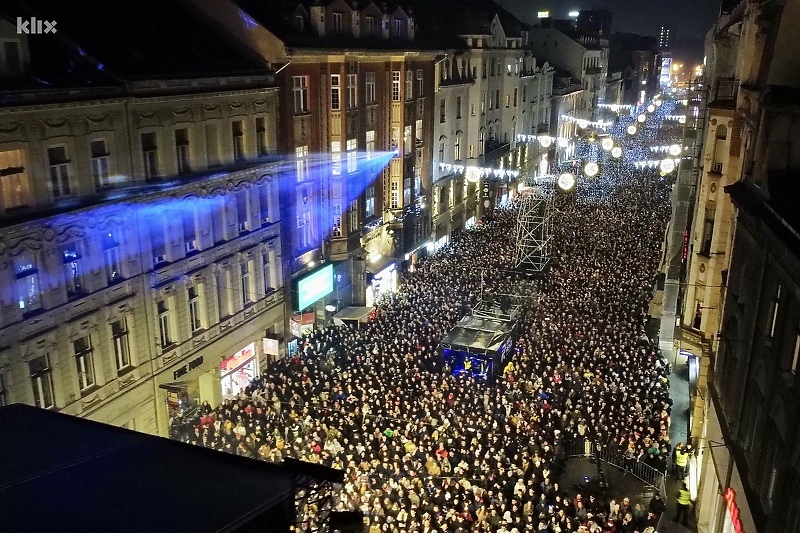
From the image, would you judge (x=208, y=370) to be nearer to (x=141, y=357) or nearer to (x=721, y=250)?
(x=141, y=357)

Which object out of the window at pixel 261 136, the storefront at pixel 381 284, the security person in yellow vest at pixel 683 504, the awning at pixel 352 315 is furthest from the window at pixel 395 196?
the security person in yellow vest at pixel 683 504

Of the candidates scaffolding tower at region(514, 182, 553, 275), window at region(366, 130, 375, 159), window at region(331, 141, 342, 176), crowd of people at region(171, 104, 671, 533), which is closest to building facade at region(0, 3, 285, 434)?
crowd of people at region(171, 104, 671, 533)

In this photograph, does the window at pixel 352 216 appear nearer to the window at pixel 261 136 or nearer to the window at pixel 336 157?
the window at pixel 336 157

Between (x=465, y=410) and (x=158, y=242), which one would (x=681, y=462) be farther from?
(x=158, y=242)

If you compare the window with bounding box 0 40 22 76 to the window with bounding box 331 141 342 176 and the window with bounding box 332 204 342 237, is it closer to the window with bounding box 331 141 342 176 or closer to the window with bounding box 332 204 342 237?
the window with bounding box 331 141 342 176

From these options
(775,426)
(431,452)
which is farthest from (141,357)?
(775,426)
